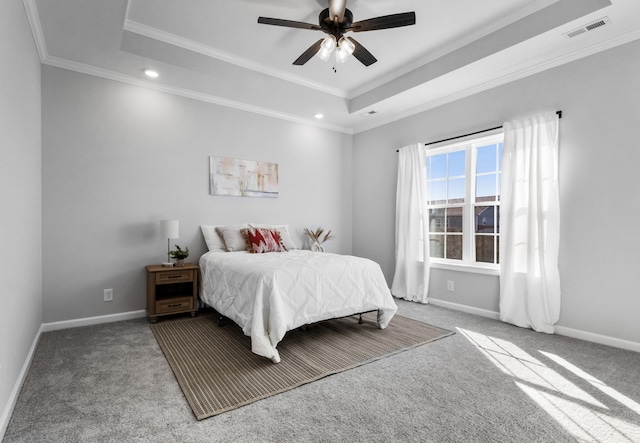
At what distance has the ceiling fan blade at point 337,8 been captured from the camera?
2.59 metres

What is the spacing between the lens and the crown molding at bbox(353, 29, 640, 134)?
9.54 ft

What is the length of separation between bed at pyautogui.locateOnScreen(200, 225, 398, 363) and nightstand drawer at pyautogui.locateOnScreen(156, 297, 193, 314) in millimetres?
225

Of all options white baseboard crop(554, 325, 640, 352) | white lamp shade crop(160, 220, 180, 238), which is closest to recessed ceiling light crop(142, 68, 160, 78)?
white lamp shade crop(160, 220, 180, 238)

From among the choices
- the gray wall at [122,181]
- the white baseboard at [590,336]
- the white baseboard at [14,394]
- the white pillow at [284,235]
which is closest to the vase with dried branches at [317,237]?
the white pillow at [284,235]

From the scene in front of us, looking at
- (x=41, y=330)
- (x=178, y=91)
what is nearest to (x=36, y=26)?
(x=178, y=91)

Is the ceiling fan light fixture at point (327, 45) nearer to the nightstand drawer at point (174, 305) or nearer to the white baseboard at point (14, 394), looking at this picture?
the nightstand drawer at point (174, 305)

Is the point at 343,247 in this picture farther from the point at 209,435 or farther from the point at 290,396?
the point at 209,435

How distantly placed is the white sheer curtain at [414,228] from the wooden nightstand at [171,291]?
2810mm

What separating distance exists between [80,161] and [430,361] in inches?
155

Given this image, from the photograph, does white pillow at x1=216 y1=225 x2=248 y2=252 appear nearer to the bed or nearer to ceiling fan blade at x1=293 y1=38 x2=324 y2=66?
the bed

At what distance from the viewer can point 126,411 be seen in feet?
6.23

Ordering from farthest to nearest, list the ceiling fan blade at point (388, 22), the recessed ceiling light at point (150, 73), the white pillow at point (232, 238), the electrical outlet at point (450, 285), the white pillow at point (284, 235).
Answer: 1. the white pillow at point (284, 235)
2. the electrical outlet at point (450, 285)
3. the white pillow at point (232, 238)
4. the recessed ceiling light at point (150, 73)
5. the ceiling fan blade at point (388, 22)

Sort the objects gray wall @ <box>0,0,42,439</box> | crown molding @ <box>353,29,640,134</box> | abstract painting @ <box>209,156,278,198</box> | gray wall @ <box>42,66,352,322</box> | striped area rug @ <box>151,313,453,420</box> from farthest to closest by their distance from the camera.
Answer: abstract painting @ <box>209,156,278,198</box> < gray wall @ <box>42,66,352,322</box> < crown molding @ <box>353,29,640,134</box> < striped area rug @ <box>151,313,453,420</box> < gray wall @ <box>0,0,42,439</box>

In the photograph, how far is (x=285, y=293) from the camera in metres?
2.73
